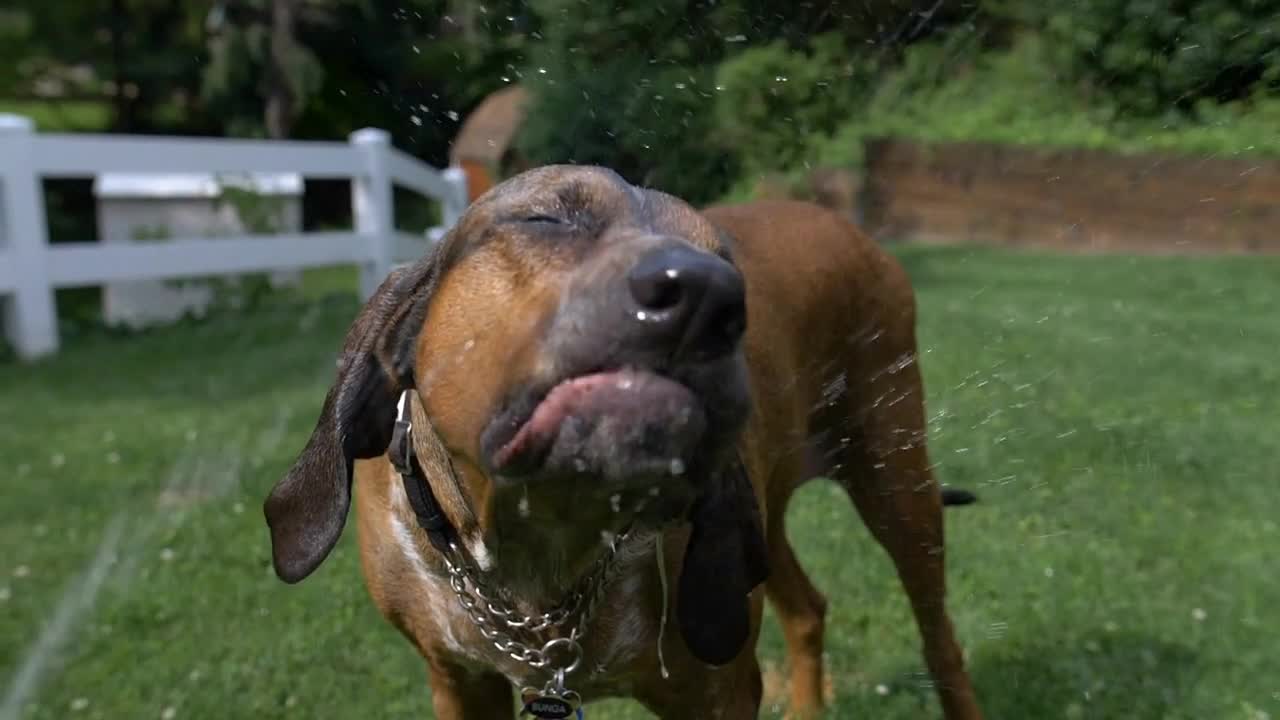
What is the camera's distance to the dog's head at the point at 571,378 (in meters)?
1.66

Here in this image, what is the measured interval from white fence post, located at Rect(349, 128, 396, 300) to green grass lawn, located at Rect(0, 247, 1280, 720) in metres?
3.15

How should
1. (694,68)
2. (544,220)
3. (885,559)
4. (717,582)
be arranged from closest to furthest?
1. (544,220)
2. (717,582)
3. (885,559)
4. (694,68)

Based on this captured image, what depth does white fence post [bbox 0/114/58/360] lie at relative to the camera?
28.0 ft

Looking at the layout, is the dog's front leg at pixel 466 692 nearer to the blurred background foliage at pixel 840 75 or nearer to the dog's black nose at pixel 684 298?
the dog's black nose at pixel 684 298

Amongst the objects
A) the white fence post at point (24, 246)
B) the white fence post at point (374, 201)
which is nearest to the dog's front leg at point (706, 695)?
the white fence post at point (24, 246)

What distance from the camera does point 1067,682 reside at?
372cm

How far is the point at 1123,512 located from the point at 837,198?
6.27 m

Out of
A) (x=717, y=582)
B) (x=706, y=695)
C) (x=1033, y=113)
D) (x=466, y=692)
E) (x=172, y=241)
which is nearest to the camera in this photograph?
(x=717, y=582)

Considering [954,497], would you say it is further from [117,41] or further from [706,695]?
[117,41]

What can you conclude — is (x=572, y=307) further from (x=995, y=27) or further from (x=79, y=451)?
(x=79, y=451)

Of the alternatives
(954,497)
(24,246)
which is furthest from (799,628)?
(24,246)

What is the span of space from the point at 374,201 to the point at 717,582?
364 inches

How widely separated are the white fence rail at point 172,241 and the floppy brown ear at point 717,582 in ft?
23.2

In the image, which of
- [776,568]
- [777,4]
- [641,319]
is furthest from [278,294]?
[641,319]
